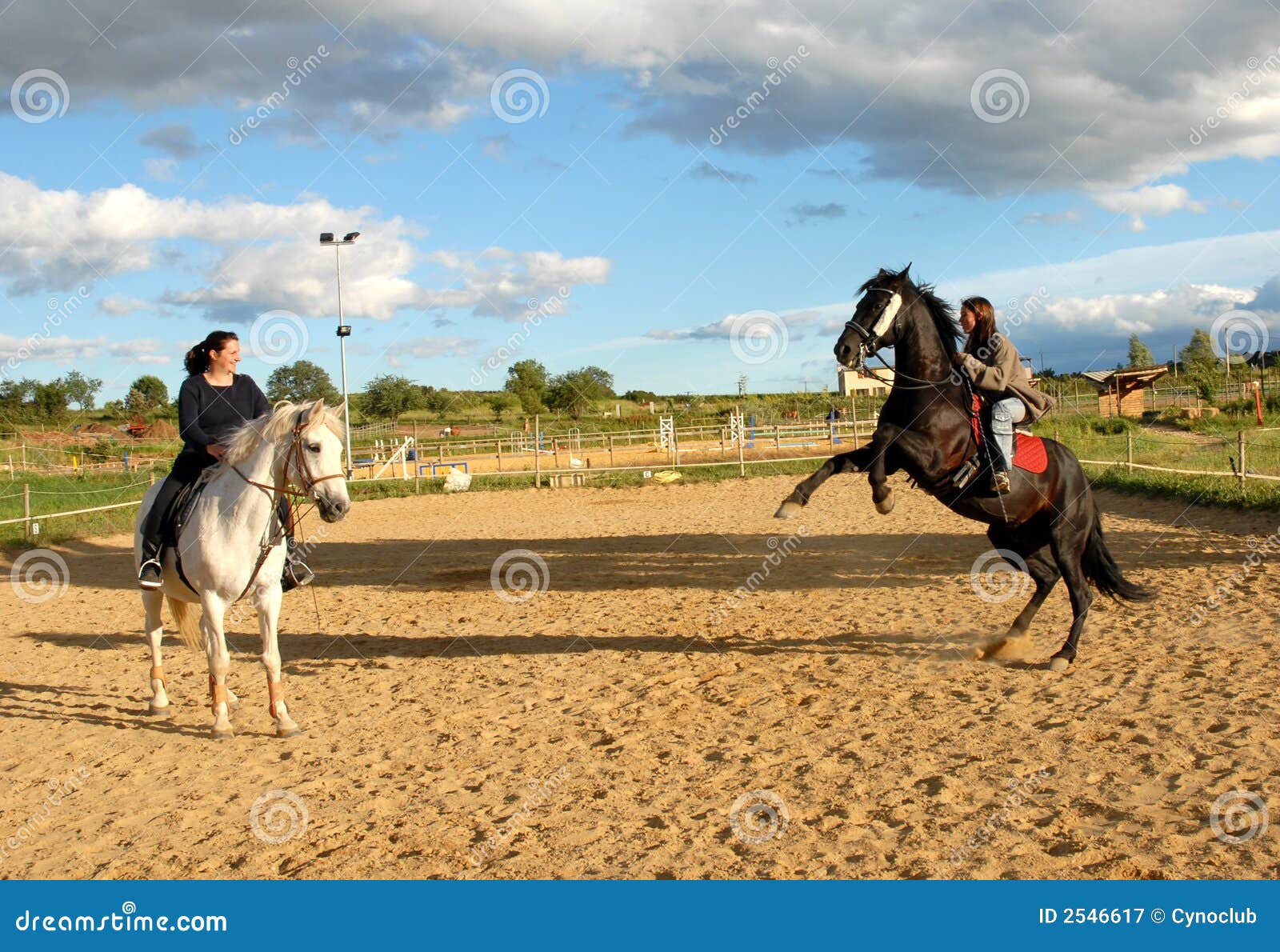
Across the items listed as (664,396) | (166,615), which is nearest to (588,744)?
(166,615)

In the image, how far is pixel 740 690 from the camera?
652cm

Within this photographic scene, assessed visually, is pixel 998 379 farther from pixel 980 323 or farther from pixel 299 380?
Result: pixel 299 380

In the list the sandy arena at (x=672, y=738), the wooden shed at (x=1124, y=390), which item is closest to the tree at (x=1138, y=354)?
the wooden shed at (x=1124, y=390)

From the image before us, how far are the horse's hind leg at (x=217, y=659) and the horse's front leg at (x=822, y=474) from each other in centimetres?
372

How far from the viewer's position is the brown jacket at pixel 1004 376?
270 inches

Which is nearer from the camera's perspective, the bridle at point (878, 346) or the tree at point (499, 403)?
the bridle at point (878, 346)

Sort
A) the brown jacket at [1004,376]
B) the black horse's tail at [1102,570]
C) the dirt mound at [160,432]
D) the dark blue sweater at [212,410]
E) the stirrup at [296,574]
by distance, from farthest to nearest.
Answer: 1. the dirt mound at [160,432]
2. the black horse's tail at [1102,570]
3. the brown jacket at [1004,376]
4. the stirrup at [296,574]
5. the dark blue sweater at [212,410]

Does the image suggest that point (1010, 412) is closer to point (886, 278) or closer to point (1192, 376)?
point (886, 278)

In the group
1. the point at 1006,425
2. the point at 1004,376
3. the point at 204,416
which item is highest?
the point at 1004,376

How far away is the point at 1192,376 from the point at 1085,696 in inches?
1600

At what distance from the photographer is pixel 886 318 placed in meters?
6.54

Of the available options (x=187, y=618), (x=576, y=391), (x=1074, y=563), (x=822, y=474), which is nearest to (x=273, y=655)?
(x=187, y=618)

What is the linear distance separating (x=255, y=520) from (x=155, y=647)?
177 centimetres

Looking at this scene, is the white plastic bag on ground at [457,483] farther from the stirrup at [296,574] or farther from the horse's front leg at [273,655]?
the horse's front leg at [273,655]
